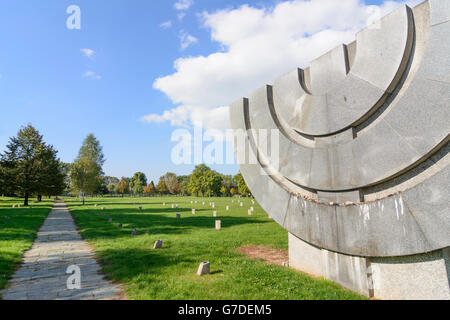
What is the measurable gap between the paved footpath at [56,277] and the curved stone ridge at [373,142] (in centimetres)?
415

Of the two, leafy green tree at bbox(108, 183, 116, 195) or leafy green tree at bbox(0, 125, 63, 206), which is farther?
leafy green tree at bbox(108, 183, 116, 195)

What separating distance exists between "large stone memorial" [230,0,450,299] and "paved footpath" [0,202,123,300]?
4.15 metres

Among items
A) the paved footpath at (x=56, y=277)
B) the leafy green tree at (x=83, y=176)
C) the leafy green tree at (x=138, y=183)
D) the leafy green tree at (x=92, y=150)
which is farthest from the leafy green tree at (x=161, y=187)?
the paved footpath at (x=56, y=277)

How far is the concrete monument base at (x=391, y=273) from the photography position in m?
3.59

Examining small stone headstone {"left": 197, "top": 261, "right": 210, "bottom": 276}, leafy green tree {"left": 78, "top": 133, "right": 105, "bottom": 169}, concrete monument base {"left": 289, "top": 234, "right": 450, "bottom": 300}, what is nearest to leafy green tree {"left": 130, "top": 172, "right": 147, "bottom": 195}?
leafy green tree {"left": 78, "top": 133, "right": 105, "bottom": 169}

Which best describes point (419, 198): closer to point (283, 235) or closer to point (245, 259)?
point (245, 259)

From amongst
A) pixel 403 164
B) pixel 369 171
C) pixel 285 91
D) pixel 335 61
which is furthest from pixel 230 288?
pixel 335 61

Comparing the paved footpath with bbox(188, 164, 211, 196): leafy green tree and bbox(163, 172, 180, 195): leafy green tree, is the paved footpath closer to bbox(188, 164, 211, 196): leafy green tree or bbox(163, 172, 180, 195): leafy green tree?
bbox(188, 164, 211, 196): leafy green tree

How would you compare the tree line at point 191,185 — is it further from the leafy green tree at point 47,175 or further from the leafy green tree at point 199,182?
the leafy green tree at point 47,175

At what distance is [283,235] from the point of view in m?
10.5

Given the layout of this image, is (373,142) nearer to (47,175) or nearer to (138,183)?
(47,175)

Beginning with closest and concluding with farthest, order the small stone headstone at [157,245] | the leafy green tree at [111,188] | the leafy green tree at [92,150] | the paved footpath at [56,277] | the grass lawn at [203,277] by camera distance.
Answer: the grass lawn at [203,277] < the paved footpath at [56,277] < the small stone headstone at [157,245] < the leafy green tree at [92,150] < the leafy green tree at [111,188]

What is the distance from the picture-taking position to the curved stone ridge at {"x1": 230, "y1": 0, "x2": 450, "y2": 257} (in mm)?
3510
